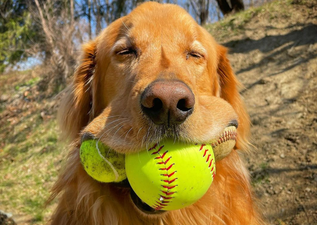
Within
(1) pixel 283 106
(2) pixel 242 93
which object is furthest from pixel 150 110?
(2) pixel 242 93

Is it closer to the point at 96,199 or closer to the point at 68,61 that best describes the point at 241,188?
the point at 96,199

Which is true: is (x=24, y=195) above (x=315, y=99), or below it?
below

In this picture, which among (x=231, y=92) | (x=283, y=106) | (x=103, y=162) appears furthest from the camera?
(x=283, y=106)

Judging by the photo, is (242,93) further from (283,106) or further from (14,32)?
(14,32)

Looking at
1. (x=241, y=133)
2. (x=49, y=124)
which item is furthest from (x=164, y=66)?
(x=49, y=124)

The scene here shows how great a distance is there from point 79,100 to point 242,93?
3.68 meters

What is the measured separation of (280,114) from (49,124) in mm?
6738

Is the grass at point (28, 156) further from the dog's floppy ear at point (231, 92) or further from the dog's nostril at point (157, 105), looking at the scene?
the dog's nostril at point (157, 105)

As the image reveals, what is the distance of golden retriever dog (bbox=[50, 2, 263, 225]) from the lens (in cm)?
174

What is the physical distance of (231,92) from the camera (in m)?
3.11

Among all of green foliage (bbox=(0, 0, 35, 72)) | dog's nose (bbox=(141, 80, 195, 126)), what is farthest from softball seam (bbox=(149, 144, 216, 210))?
green foliage (bbox=(0, 0, 35, 72))

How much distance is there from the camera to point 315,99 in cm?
468

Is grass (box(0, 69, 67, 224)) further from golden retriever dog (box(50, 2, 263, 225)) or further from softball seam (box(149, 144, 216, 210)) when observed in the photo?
softball seam (box(149, 144, 216, 210))

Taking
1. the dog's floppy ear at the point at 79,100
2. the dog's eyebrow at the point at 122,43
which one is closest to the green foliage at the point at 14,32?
the dog's floppy ear at the point at 79,100
